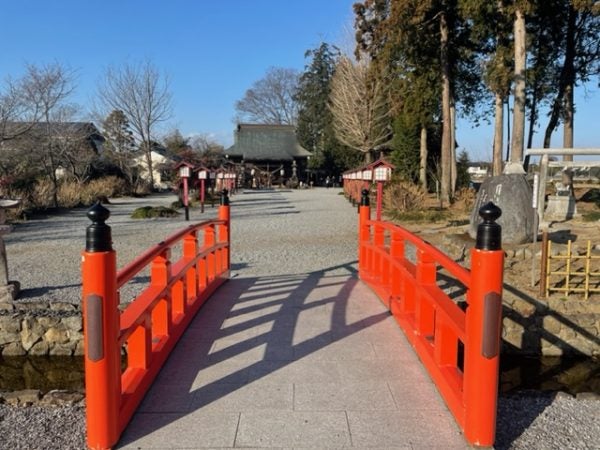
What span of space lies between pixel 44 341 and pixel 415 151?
25.2m

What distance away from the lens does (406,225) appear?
14.1m

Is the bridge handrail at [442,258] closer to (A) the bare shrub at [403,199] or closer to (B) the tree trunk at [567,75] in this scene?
(A) the bare shrub at [403,199]

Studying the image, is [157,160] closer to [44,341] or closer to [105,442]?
[44,341]

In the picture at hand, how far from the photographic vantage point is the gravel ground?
108 inches

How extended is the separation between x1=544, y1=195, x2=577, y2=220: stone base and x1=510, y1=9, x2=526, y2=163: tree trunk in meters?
1.56

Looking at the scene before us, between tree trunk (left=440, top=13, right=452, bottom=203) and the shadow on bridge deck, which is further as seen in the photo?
tree trunk (left=440, top=13, right=452, bottom=203)

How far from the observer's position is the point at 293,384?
3203 millimetres

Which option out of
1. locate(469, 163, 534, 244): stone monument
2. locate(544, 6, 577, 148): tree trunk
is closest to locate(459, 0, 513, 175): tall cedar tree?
locate(544, 6, 577, 148): tree trunk

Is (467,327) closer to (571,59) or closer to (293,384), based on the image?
(293,384)

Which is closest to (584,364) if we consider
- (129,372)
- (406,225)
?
(129,372)

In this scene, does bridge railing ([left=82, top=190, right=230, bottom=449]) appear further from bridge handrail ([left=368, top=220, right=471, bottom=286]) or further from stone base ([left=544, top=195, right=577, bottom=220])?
stone base ([left=544, top=195, right=577, bottom=220])

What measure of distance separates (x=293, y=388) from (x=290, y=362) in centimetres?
45

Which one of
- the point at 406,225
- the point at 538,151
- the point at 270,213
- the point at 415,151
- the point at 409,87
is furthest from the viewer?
the point at 415,151

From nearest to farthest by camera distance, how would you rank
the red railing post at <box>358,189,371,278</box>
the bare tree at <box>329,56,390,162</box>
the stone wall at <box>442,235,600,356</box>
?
the stone wall at <box>442,235,600,356</box> → the red railing post at <box>358,189,371,278</box> → the bare tree at <box>329,56,390,162</box>
